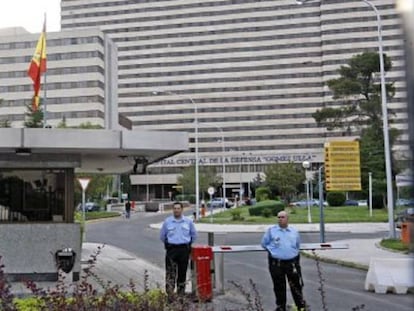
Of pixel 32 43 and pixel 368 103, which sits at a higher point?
pixel 32 43

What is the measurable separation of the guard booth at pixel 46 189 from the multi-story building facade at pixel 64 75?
98073 mm

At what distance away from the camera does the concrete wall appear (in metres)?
12.8

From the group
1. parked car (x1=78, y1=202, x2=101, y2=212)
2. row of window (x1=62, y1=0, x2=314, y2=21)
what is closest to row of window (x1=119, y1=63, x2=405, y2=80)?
row of window (x1=62, y1=0, x2=314, y2=21)

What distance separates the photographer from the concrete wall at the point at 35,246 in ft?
41.9

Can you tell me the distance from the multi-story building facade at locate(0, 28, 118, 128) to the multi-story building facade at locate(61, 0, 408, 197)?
20.8 meters

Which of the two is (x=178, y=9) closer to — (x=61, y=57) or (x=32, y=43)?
(x=61, y=57)

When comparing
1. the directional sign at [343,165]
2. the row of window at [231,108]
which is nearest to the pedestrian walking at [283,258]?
the directional sign at [343,165]

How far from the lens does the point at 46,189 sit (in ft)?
43.7

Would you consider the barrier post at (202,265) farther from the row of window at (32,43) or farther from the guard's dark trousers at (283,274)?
the row of window at (32,43)

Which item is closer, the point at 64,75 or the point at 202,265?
the point at 202,265

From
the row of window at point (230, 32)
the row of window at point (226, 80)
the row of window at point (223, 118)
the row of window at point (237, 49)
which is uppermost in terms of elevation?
the row of window at point (230, 32)

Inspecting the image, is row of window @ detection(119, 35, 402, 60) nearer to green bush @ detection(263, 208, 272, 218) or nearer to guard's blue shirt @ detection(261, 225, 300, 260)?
green bush @ detection(263, 208, 272, 218)

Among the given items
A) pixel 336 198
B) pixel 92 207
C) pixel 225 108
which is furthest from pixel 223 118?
pixel 336 198

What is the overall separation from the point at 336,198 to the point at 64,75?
6170cm
